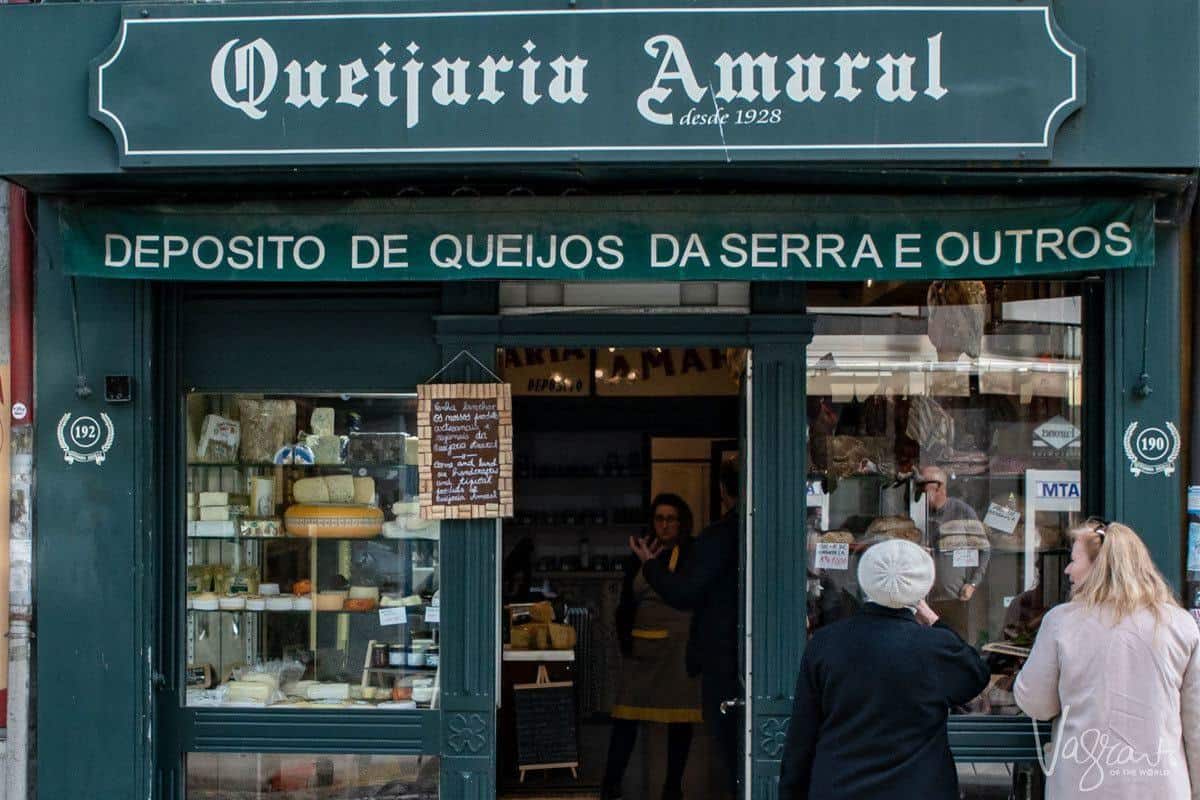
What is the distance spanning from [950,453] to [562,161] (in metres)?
2.48

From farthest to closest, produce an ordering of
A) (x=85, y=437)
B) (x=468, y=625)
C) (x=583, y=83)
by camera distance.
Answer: (x=468, y=625), (x=85, y=437), (x=583, y=83)

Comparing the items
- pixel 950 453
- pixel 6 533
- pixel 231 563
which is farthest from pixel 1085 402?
pixel 6 533

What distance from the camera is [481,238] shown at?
5.47m

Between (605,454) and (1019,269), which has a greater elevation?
(1019,269)

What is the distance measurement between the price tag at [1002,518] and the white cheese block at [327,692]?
3187 millimetres

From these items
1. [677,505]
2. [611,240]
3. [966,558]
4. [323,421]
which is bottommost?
[966,558]

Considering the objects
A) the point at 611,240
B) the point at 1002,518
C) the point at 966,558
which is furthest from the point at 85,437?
the point at 1002,518

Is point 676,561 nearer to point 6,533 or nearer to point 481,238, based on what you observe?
point 481,238

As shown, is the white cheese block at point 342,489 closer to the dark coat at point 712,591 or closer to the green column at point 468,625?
the green column at point 468,625

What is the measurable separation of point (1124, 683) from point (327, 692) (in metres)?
3.56

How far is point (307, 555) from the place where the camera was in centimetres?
625

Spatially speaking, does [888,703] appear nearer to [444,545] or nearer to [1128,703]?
[1128,703]

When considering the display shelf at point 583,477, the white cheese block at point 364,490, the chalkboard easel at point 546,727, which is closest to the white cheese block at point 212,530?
the white cheese block at point 364,490

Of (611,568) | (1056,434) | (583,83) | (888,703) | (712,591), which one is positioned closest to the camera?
(888,703)
